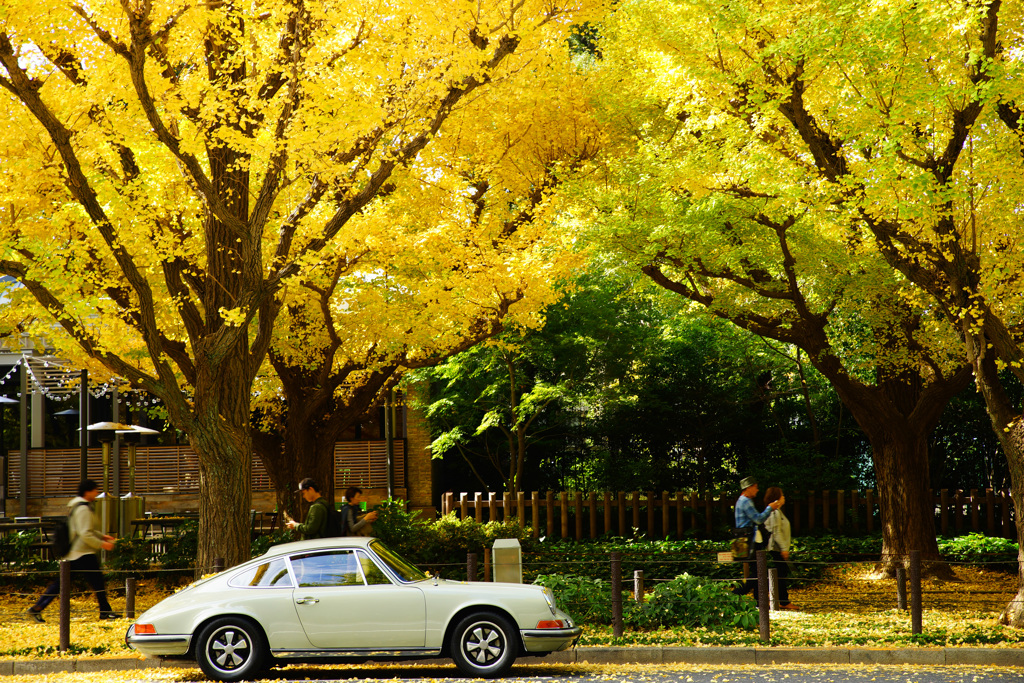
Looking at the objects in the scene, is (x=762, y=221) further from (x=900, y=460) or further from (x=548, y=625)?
(x=548, y=625)

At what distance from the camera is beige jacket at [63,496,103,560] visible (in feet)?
40.7

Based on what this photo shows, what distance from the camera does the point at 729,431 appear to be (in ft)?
76.2

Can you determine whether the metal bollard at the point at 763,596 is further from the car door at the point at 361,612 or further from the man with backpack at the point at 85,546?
the man with backpack at the point at 85,546

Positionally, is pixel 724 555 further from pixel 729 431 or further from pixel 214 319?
pixel 729 431

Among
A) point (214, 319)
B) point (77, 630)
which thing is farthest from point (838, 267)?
point (77, 630)

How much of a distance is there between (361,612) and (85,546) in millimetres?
5148

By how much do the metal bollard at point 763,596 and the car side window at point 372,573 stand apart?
426cm

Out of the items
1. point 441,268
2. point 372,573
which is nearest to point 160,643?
point 372,573

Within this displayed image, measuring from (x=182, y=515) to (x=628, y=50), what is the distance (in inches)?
538

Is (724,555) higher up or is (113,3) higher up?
(113,3)

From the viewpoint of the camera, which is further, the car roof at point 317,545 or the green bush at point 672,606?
the green bush at point 672,606

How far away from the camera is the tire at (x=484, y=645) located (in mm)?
9125

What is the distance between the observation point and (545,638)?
29.8ft

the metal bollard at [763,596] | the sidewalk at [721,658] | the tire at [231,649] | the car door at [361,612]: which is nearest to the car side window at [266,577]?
the car door at [361,612]
